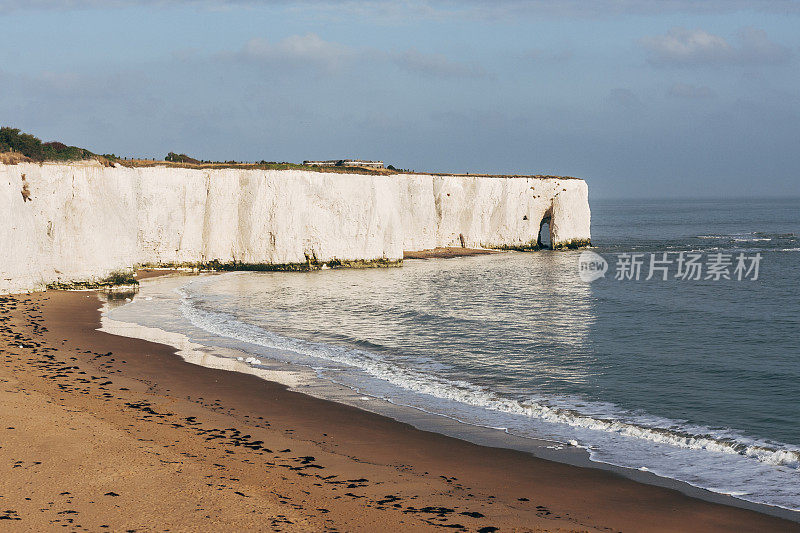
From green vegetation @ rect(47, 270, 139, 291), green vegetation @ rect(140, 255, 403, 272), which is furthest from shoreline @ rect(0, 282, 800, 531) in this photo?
green vegetation @ rect(140, 255, 403, 272)

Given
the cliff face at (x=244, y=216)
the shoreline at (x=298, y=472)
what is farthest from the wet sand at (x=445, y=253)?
the shoreline at (x=298, y=472)

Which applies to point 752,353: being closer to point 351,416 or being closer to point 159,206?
point 351,416

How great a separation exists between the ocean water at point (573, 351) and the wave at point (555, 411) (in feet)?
0.15

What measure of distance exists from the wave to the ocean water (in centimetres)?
5

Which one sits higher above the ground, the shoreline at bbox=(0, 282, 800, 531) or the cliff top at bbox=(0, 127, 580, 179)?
the cliff top at bbox=(0, 127, 580, 179)

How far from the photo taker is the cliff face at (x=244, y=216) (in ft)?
110

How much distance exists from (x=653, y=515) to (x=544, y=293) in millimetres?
27942

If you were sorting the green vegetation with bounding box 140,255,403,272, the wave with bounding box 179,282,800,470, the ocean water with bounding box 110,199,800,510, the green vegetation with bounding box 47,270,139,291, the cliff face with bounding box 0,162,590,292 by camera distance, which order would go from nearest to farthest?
the wave with bounding box 179,282,800,470, the ocean water with bounding box 110,199,800,510, the cliff face with bounding box 0,162,590,292, the green vegetation with bounding box 47,270,139,291, the green vegetation with bounding box 140,255,403,272

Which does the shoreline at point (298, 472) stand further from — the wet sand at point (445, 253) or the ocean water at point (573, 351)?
the wet sand at point (445, 253)

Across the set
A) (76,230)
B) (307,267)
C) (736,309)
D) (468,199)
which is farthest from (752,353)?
(468,199)

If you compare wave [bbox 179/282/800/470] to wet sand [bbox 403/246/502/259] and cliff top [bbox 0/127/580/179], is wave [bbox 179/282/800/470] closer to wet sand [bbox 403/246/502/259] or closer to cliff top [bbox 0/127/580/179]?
cliff top [bbox 0/127/580/179]

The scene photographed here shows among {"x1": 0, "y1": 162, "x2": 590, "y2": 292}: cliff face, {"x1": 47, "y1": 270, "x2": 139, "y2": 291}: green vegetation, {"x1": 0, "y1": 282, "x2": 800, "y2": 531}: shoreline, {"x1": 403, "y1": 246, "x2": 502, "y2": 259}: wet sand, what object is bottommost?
{"x1": 47, "y1": 270, "x2": 139, "y2": 291}: green vegetation

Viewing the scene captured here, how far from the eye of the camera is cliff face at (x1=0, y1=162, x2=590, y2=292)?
33.6 metres

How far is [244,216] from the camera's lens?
49562 mm
